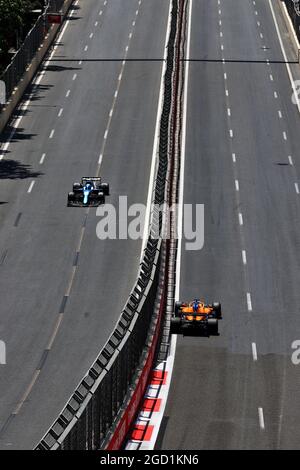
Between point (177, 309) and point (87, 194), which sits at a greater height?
point (87, 194)

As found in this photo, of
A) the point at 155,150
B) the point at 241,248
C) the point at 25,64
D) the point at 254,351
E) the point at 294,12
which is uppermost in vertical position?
the point at 294,12

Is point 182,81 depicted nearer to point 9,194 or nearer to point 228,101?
point 228,101

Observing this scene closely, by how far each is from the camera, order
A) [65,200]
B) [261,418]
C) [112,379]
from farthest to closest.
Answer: [65,200] < [261,418] < [112,379]

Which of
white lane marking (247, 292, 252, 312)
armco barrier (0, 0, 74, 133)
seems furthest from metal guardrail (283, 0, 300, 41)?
white lane marking (247, 292, 252, 312)

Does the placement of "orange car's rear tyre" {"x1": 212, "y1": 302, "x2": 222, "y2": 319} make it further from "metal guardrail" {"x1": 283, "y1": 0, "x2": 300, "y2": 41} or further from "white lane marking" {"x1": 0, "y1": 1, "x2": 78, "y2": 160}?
"metal guardrail" {"x1": 283, "y1": 0, "x2": 300, "y2": 41}

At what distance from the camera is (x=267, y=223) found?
229 feet

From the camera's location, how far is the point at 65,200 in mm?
73500

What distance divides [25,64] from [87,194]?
110ft

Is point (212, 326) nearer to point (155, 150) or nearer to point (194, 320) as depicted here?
point (194, 320)

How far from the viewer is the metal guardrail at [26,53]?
95.2 meters

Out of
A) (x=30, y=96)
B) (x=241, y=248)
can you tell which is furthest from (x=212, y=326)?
(x=30, y=96)

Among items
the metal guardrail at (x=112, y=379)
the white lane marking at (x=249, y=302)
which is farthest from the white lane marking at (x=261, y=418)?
the white lane marking at (x=249, y=302)

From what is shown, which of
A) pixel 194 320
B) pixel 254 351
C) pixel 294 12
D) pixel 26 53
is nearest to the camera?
pixel 254 351

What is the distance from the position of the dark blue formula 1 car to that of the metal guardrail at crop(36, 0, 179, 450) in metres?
12.8
